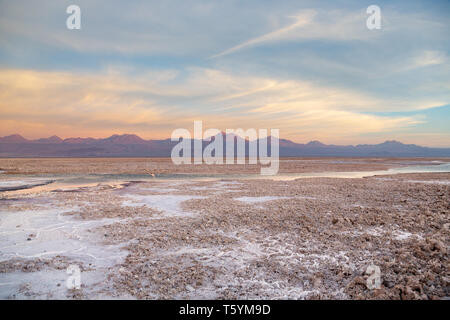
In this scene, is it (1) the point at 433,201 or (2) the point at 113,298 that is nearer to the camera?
(2) the point at 113,298

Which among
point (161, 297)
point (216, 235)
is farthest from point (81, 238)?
point (161, 297)

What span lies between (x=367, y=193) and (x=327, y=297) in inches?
562

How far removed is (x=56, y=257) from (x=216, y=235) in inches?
177

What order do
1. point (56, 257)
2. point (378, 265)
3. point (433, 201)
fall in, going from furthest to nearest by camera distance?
1. point (433, 201)
2. point (56, 257)
3. point (378, 265)

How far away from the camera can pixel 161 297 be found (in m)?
5.15

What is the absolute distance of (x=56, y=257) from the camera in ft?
23.6

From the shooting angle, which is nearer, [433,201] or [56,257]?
[56,257]
